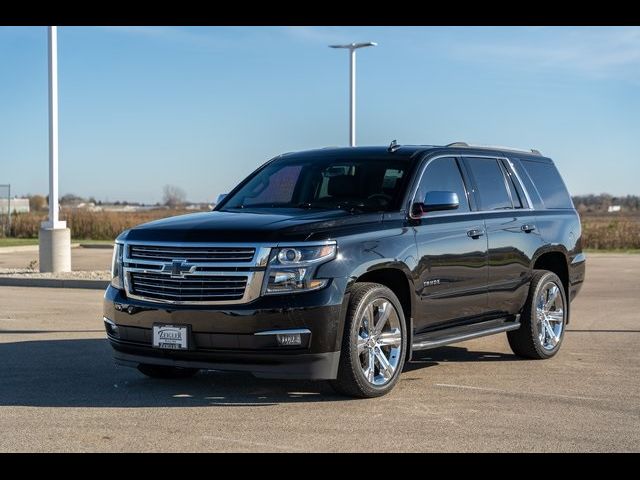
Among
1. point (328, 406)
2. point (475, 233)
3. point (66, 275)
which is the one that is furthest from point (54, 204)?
point (328, 406)

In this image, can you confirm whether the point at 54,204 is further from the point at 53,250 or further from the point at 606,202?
the point at 606,202

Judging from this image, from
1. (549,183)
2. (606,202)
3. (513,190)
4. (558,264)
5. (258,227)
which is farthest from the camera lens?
(606,202)

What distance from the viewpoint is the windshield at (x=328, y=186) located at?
8.63 m

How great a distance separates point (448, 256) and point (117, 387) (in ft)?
9.71

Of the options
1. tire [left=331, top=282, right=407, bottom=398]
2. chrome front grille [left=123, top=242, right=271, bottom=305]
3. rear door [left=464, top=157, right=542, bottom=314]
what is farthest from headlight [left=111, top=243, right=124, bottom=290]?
rear door [left=464, top=157, right=542, bottom=314]

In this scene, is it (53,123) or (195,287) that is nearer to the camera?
(195,287)

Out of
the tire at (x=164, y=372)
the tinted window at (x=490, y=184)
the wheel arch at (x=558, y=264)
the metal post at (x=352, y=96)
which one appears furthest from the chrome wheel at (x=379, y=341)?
the metal post at (x=352, y=96)

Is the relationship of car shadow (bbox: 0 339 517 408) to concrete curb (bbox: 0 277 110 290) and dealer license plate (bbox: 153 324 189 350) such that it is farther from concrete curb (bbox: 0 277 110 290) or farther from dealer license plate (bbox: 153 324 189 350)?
concrete curb (bbox: 0 277 110 290)

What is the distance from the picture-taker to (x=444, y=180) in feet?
29.9

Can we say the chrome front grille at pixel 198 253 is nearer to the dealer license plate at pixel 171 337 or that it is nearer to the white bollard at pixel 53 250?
the dealer license plate at pixel 171 337

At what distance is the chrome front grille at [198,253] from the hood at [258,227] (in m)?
0.07

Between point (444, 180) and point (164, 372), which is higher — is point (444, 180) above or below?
above
